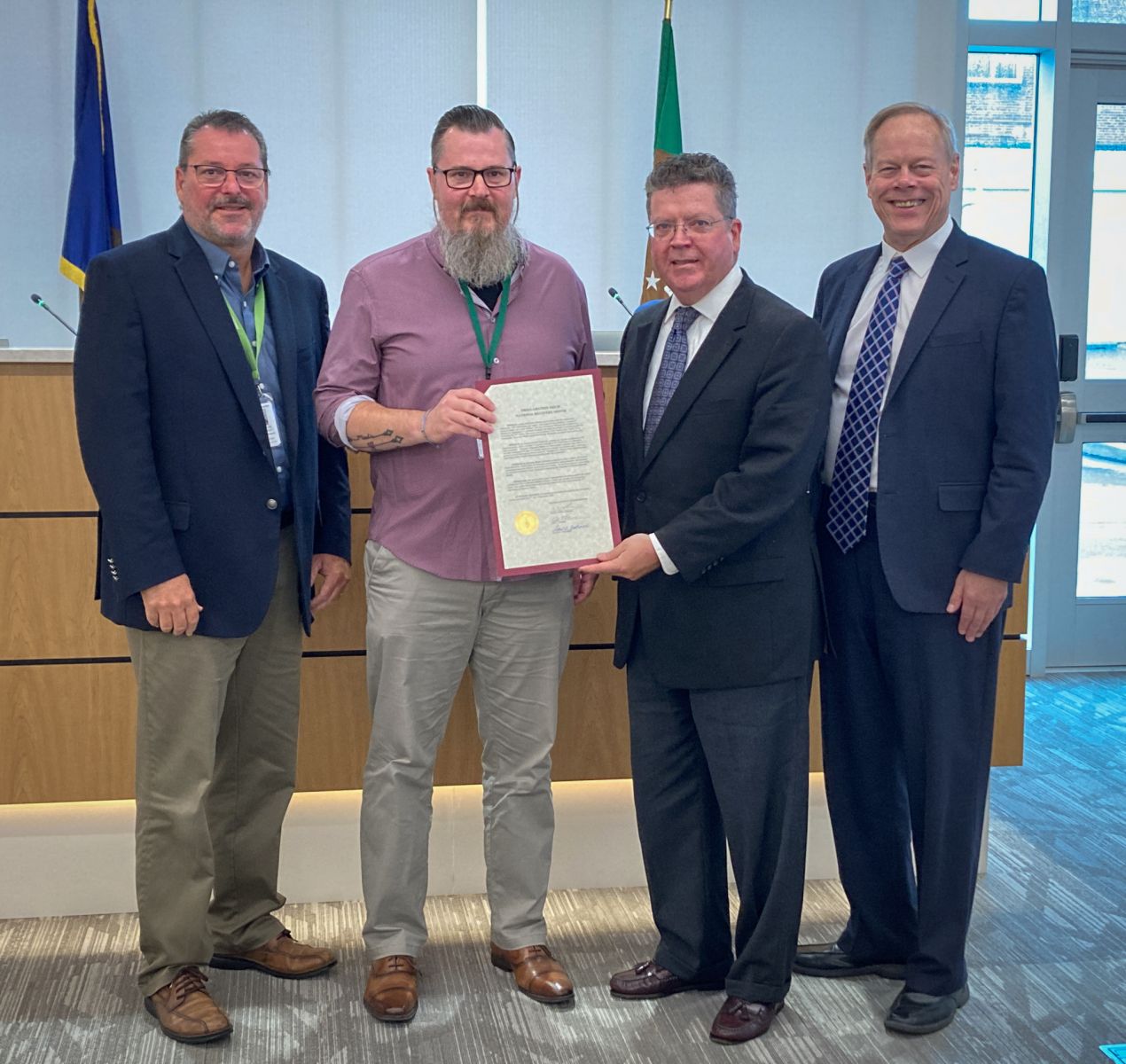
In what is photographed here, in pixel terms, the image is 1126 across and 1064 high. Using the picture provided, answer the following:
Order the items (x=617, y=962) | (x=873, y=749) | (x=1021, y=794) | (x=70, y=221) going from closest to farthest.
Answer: (x=873, y=749), (x=617, y=962), (x=1021, y=794), (x=70, y=221)

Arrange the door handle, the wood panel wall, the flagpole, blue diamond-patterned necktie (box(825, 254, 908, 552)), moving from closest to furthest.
→ blue diamond-patterned necktie (box(825, 254, 908, 552)) < the wood panel wall < the door handle < the flagpole

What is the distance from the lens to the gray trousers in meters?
2.44

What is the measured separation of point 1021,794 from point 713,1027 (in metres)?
1.99

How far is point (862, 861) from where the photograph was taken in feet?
8.50

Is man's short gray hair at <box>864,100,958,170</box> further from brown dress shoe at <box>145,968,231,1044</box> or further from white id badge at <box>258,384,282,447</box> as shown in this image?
brown dress shoe at <box>145,968,231,1044</box>

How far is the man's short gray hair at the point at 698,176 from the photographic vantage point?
2246mm

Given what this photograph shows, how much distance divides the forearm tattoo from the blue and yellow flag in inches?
120

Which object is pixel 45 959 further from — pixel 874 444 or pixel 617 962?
pixel 874 444

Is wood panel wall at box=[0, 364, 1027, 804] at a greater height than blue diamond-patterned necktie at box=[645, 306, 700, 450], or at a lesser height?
lesser

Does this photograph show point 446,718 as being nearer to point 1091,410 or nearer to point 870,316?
point 870,316

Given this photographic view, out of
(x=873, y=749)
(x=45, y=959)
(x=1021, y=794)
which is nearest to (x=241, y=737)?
(x=45, y=959)

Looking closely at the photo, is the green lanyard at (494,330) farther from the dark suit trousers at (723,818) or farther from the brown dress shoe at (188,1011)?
the brown dress shoe at (188,1011)

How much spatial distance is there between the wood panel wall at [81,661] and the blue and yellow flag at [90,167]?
238 centimetres

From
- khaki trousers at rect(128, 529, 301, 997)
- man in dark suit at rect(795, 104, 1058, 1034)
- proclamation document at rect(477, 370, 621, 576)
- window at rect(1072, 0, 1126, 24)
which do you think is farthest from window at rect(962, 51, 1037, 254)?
khaki trousers at rect(128, 529, 301, 997)
